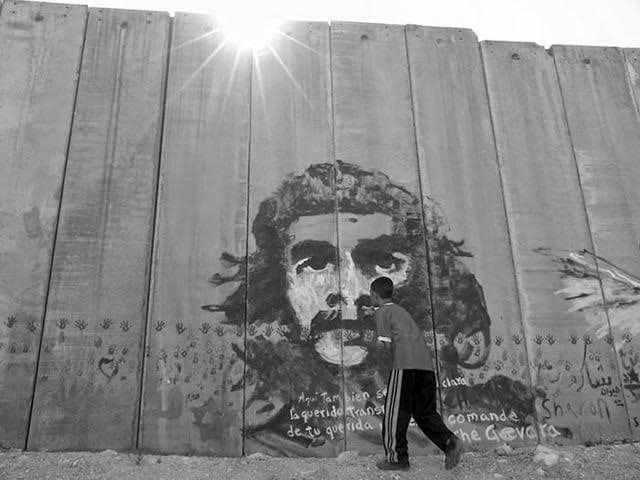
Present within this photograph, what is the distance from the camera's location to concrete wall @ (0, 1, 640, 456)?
14.6 feet

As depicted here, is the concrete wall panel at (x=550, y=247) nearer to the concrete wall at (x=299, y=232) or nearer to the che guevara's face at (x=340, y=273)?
the concrete wall at (x=299, y=232)

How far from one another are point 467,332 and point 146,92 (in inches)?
141

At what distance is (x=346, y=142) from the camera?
17.4 feet

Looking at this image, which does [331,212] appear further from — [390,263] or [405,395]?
[405,395]

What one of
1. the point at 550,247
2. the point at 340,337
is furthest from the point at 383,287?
the point at 550,247

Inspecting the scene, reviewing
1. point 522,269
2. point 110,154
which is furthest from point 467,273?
point 110,154

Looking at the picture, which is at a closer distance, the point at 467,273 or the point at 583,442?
the point at 583,442

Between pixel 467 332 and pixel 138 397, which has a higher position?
pixel 467 332

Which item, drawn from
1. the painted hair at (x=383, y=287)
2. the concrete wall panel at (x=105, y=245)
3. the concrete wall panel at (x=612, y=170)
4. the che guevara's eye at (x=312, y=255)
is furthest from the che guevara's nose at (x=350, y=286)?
the concrete wall panel at (x=612, y=170)

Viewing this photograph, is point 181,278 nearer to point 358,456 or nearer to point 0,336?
point 0,336

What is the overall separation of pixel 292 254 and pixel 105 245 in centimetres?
155

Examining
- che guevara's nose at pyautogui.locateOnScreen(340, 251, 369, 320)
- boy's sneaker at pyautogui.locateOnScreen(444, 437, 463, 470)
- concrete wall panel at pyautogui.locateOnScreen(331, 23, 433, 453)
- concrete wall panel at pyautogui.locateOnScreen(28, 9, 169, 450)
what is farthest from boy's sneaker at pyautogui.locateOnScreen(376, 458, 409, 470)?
concrete wall panel at pyautogui.locateOnScreen(28, 9, 169, 450)

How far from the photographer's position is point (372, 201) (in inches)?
202

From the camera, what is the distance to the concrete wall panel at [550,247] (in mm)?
4711
